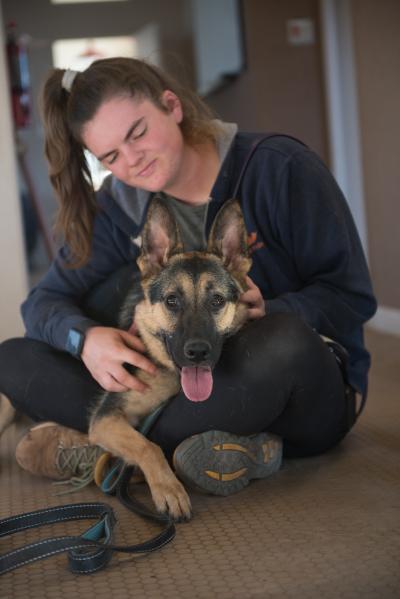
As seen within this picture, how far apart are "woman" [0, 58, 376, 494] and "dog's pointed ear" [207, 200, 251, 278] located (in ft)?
0.20

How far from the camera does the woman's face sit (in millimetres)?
1941

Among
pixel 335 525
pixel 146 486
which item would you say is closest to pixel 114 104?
pixel 146 486

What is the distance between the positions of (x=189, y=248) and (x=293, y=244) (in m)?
0.31

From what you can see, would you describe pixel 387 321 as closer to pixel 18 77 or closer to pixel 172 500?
pixel 18 77

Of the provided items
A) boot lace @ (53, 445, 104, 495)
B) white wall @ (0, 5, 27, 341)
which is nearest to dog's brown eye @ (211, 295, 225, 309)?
boot lace @ (53, 445, 104, 495)

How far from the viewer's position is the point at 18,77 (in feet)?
16.0

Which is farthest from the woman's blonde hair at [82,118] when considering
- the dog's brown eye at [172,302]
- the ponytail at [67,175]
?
the dog's brown eye at [172,302]

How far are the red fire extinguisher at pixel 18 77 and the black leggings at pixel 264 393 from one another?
11.1ft

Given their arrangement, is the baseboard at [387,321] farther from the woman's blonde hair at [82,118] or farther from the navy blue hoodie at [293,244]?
the woman's blonde hair at [82,118]

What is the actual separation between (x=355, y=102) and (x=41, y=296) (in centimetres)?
314

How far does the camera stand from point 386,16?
159 inches

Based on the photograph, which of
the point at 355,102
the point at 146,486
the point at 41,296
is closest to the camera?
the point at 146,486

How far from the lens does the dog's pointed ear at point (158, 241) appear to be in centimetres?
185

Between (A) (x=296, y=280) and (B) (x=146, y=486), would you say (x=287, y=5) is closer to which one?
(A) (x=296, y=280)
